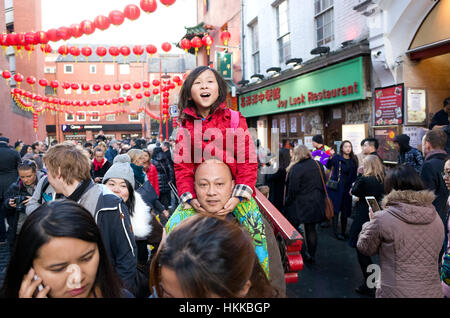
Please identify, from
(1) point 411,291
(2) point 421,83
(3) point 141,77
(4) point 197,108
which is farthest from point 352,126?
(3) point 141,77

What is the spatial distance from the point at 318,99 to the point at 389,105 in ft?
8.76

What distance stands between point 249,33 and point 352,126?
8.60 meters

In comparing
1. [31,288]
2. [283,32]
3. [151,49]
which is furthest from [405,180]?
[151,49]

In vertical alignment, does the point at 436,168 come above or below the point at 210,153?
below

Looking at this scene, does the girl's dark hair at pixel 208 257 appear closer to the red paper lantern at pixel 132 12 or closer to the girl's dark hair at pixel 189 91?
the girl's dark hair at pixel 189 91

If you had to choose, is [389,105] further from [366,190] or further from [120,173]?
[120,173]

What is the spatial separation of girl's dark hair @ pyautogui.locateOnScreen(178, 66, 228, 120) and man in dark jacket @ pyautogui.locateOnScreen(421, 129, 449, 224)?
340cm

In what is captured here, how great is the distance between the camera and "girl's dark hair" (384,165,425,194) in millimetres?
2887

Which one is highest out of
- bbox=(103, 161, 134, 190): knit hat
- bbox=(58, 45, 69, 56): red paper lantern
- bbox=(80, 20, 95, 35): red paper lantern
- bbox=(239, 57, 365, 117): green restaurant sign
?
bbox=(58, 45, 69, 56): red paper lantern

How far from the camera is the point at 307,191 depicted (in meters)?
5.78

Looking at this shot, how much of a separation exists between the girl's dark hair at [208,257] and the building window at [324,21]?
9578 mm

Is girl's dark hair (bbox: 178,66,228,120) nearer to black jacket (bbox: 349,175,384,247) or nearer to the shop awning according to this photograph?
black jacket (bbox: 349,175,384,247)

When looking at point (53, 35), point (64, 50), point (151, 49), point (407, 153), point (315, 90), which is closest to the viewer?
point (407, 153)

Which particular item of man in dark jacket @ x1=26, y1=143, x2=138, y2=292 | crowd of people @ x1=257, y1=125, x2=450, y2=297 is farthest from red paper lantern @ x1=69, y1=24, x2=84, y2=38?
man in dark jacket @ x1=26, y1=143, x2=138, y2=292
